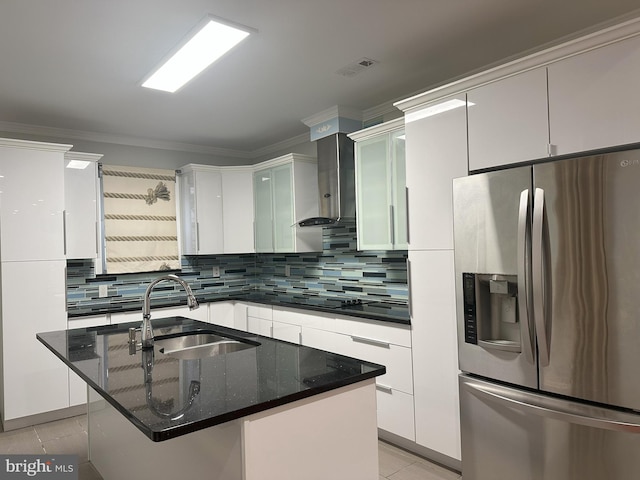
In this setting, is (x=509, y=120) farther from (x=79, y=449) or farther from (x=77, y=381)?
(x=77, y=381)

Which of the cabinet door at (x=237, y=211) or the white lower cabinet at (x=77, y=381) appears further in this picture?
the cabinet door at (x=237, y=211)

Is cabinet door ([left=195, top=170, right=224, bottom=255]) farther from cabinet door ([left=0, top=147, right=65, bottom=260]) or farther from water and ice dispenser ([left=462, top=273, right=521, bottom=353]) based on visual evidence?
water and ice dispenser ([left=462, top=273, right=521, bottom=353])

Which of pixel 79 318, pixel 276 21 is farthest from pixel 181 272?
pixel 276 21

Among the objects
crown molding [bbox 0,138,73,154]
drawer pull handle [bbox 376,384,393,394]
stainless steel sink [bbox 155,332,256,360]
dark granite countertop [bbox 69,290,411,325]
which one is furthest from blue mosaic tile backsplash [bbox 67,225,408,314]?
stainless steel sink [bbox 155,332,256,360]

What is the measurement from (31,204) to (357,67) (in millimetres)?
2782

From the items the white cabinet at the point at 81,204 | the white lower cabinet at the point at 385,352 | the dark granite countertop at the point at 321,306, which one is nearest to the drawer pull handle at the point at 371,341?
the white lower cabinet at the point at 385,352

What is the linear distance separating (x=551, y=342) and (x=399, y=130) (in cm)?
178

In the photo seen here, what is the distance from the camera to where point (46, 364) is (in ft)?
11.9

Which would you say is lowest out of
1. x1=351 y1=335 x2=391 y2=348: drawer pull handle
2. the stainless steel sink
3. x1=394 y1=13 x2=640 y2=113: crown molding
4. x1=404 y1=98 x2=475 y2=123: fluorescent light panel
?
x1=351 y1=335 x2=391 y2=348: drawer pull handle

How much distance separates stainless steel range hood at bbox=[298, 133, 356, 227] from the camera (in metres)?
3.83

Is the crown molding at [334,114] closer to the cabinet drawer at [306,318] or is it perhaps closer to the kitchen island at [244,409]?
the cabinet drawer at [306,318]

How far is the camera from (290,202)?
14.4 feet

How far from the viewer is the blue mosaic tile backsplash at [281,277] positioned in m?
3.88

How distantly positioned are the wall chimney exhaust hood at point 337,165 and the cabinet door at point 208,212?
1.35m
